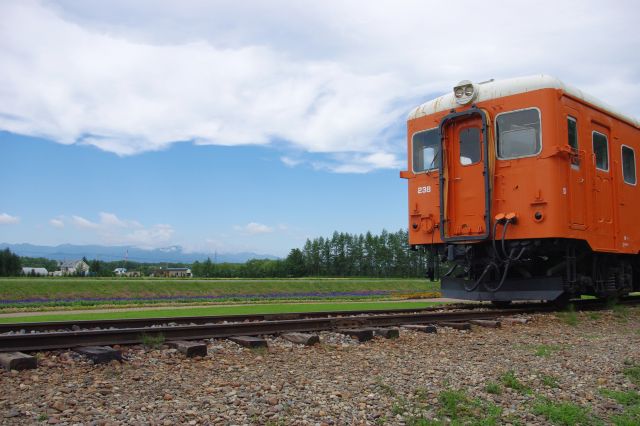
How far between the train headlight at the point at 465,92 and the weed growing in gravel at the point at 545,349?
5.46m

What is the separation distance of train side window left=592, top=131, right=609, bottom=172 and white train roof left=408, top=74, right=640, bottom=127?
65 centimetres

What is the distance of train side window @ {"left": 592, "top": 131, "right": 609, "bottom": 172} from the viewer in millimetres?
11570

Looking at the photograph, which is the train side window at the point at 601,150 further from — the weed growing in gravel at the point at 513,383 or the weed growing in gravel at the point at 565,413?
the weed growing in gravel at the point at 565,413

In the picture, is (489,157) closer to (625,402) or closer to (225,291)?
(625,402)

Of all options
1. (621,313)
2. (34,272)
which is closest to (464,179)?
(621,313)

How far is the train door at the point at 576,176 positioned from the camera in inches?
409

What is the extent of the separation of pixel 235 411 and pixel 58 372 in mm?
1984

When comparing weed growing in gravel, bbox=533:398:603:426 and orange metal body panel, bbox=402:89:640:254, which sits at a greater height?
orange metal body panel, bbox=402:89:640:254

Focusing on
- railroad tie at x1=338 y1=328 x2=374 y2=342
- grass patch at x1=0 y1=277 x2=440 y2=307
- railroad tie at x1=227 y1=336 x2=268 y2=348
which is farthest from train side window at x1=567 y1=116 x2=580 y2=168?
grass patch at x1=0 y1=277 x2=440 y2=307

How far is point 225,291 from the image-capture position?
24422 mm

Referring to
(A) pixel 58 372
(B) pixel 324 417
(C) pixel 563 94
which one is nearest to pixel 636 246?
(C) pixel 563 94

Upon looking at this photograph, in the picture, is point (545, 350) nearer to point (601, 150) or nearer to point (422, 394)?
point (422, 394)

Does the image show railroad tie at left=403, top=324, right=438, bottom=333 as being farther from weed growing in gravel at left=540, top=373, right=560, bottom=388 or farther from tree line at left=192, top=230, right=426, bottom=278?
tree line at left=192, top=230, right=426, bottom=278

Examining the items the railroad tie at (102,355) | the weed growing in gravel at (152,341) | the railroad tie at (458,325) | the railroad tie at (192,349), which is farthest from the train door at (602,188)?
the railroad tie at (102,355)
